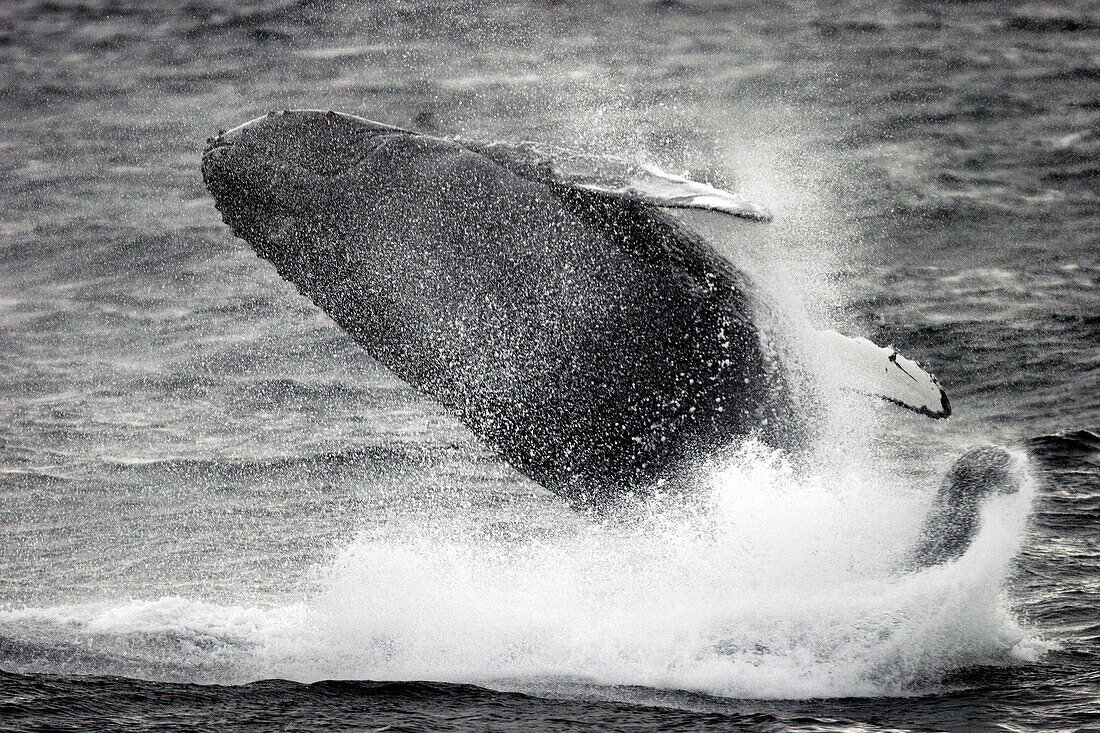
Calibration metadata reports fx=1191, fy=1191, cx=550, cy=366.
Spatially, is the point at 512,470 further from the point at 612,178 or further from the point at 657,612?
the point at 612,178

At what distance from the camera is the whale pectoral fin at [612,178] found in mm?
7281

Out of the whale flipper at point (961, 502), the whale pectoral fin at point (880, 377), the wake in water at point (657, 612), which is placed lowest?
the wake in water at point (657, 612)

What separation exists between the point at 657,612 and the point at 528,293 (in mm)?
2293

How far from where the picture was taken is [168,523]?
468 inches

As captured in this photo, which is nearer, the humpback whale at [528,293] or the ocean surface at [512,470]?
the ocean surface at [512,470]

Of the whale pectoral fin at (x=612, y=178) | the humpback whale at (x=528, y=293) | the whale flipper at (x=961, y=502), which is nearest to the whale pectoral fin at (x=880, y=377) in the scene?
the humpback whale at (x=528, y=293)

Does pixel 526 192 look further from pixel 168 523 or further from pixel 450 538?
pixel 168 523

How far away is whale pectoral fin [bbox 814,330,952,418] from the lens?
8.59 m

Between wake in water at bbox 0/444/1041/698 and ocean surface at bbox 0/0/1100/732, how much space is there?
0.09ft

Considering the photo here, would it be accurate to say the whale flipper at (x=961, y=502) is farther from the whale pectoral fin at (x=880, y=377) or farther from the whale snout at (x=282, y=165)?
the whale snout at (x=282, y=165)

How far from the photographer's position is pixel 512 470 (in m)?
12.4

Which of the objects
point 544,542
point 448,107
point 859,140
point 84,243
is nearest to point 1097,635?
point 544,542

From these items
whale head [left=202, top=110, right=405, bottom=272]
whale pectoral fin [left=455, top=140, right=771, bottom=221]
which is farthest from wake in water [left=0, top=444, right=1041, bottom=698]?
whale head [left=202, top=110, right=405, bottom=272]

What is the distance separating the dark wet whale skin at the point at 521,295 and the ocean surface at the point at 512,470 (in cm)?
50
